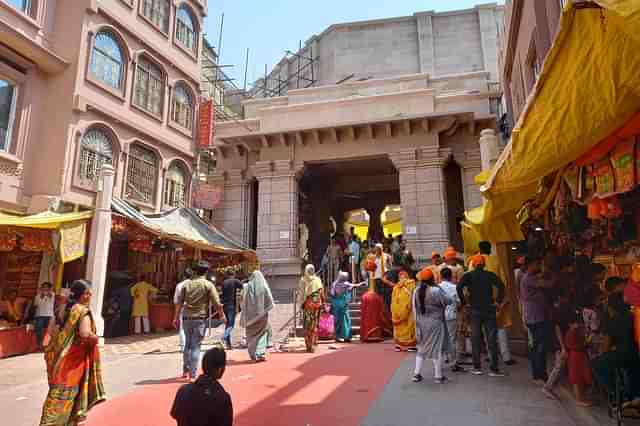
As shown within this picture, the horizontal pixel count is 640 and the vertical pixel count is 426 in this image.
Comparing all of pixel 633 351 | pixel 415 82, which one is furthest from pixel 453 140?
pixel 633 351

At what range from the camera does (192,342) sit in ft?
19.5

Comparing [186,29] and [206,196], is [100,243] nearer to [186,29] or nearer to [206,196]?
[206,196]

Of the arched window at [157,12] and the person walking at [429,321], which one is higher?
the arched window at [157,12]

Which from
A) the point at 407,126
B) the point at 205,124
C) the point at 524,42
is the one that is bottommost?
the point at 524,42

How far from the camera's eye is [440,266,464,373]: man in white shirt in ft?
20.9

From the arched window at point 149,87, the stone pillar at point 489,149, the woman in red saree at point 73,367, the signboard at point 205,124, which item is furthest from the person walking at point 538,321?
the signboard at point 205,124

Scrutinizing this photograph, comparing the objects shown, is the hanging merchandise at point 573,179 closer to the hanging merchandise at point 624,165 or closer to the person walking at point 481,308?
the hanging merchandise at point 624,165

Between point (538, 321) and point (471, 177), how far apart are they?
11719mm

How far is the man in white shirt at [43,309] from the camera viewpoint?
8.99m

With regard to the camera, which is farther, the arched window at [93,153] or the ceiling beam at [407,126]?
the ceiling beam at [407,126]

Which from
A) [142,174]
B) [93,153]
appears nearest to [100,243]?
[93,153]

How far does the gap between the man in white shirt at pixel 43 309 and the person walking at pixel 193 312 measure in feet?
16.4

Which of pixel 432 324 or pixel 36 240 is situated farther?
pixel 36 240

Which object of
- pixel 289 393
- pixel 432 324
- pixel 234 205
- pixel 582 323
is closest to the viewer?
pixel 582 323
